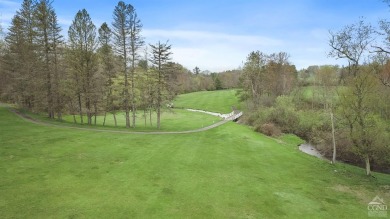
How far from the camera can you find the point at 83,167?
19.1 meters

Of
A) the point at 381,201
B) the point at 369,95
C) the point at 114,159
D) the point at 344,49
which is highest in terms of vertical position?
the point at 344,49

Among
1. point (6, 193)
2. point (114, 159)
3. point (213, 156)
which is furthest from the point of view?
point (213, 156)

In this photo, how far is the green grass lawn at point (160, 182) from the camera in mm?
13594

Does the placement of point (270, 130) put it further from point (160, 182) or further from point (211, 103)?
point (211, 103)

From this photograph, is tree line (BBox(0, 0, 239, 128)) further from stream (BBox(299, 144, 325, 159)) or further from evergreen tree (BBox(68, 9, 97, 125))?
stream (BBox(299, 144, 325, 159))

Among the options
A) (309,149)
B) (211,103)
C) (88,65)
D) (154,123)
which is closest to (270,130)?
(309,149)

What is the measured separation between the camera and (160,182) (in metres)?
17.4

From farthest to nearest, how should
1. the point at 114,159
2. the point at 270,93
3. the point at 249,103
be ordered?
the point at 270,93, the point at 249,103, the point at 114,159

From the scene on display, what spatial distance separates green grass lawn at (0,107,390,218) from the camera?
13.6 meters

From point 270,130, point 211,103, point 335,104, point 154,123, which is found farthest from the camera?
point 211,103

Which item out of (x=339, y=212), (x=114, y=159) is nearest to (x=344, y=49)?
(x=339, y=212)

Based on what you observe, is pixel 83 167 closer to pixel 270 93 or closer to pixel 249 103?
pixel 249 103

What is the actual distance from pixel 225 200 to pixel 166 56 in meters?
30.6

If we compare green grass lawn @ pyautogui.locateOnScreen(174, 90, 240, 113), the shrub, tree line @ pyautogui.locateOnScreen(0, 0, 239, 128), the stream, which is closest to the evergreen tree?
tree line @ pyautogui.locateOnScreen(0, 0, 239, 128)
